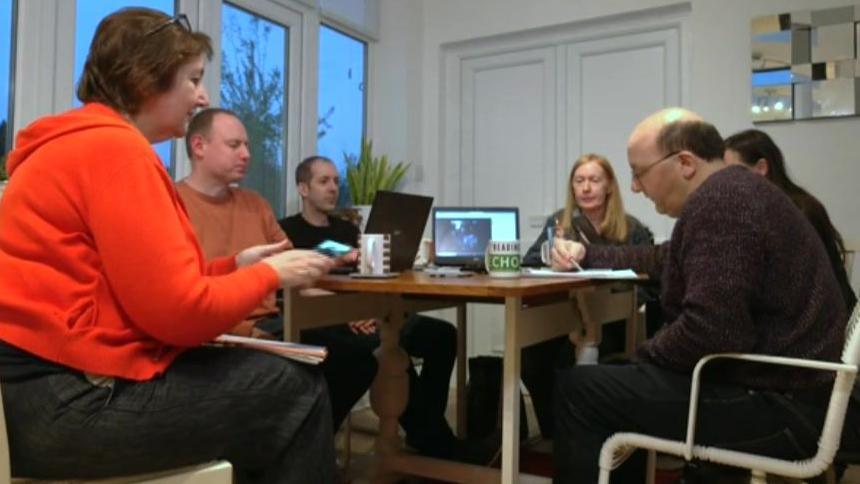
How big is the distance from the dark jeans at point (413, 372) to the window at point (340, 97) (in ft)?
4.99

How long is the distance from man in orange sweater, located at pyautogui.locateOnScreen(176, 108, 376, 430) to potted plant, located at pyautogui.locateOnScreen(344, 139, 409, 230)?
4.30 ft

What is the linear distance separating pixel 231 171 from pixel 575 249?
3.93 feet

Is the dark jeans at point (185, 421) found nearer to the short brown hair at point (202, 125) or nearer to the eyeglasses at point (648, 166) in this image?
the eyeglasses at point (648, 166)

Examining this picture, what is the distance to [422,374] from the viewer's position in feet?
8.65

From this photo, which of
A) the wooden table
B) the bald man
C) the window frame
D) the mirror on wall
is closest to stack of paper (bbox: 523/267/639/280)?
the wooden table

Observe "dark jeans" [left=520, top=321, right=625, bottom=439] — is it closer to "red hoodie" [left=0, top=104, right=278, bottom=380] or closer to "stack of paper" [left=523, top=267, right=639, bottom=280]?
"stack of paper" [left=523, top=267, right=639, bottom=280]

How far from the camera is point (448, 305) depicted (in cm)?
256

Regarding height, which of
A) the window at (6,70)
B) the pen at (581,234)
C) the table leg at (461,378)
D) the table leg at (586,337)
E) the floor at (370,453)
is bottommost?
the floor at (370,453)

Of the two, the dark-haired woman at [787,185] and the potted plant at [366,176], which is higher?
the potted plant at [366,176]

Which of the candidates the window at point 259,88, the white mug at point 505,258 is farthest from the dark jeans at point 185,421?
the window at point 259,88

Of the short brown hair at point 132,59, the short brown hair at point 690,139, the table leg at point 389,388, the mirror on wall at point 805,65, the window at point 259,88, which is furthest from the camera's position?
the window at point 259,88

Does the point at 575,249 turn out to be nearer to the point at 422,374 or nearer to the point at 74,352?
the point at 422,374

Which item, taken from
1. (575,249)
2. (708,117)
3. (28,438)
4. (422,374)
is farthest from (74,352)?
(708,117)

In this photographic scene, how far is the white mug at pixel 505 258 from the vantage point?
1.72 m
